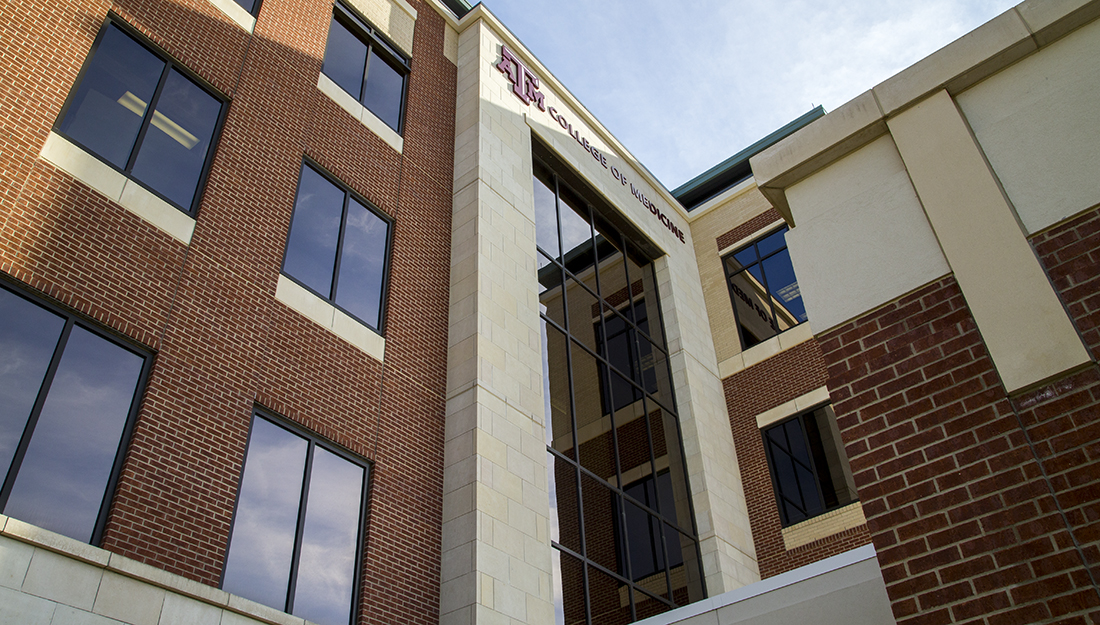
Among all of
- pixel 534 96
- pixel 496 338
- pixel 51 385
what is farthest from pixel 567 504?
pixel 534 96

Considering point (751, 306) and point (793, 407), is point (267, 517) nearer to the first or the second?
point (793, 407)

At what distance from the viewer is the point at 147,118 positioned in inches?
A: 506

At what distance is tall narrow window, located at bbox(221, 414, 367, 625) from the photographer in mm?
11258

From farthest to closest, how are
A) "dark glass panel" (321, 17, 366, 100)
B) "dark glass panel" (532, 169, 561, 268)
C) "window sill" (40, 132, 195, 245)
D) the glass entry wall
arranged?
"dark glass panel" (532, 169, 561, 268)
"dark glass panel" (321, 17, 366, 100)
the glass entry wall
"window sill" (40, 132, 195, 245)

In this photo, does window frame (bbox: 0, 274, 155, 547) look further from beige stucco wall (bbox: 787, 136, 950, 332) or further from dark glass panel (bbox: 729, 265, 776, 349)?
dark glass panel (bbox: 729, 265, 776, 349)

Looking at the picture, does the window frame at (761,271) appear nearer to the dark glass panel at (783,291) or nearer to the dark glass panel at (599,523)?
the dark glass panel at (783,291)

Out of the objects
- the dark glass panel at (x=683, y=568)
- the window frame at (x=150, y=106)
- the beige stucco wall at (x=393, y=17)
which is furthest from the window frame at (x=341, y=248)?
the dark glass panel at (x=683, y=568)

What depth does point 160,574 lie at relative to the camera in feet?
32.0

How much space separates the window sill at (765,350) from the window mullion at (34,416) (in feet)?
60.1

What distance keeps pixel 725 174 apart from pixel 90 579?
24998mm

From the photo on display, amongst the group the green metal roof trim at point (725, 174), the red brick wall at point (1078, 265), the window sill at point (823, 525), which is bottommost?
the red brick wall at point (1078, 265)

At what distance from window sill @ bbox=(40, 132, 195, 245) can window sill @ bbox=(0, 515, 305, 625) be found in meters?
4.91

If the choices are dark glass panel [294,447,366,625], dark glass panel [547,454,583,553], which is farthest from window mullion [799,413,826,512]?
dark glass panel [294,447,366,625]

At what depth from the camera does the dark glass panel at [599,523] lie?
62.6ft
